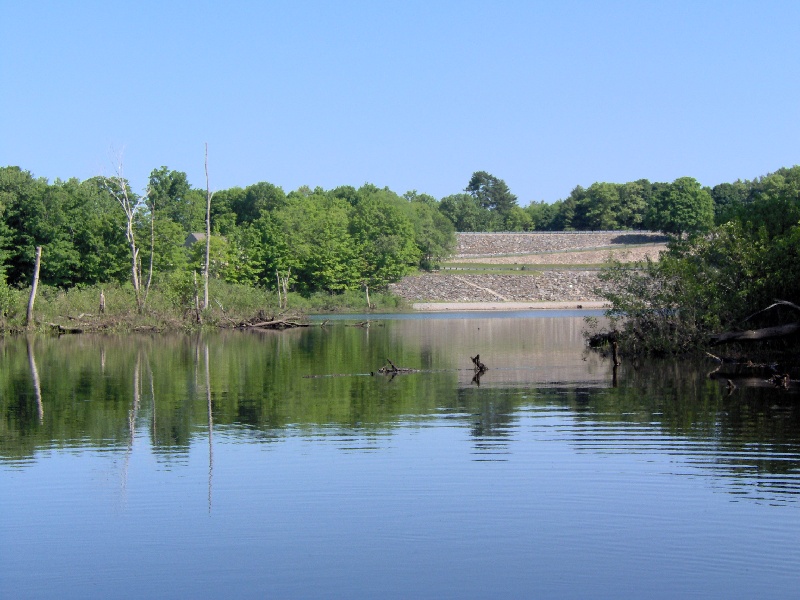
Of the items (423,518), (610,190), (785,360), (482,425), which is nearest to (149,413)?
(482,425)

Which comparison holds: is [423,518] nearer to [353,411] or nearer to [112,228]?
[353,411]

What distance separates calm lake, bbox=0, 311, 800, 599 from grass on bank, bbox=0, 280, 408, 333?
28474mm

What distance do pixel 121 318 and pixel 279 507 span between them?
45317 mm

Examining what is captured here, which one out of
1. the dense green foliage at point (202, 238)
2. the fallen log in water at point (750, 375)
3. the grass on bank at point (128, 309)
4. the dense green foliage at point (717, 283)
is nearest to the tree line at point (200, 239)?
the dense green foliage at point (202, 238)

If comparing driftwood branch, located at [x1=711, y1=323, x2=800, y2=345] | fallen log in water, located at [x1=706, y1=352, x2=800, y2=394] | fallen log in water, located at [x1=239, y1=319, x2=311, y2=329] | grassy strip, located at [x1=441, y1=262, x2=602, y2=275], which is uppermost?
grassy strip, located at [x1=441, y1=262, x2=602, y2=275]

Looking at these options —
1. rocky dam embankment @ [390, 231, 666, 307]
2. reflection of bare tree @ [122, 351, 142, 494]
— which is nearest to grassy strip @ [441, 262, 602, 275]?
rocky dam embankment @ [390, 231, 666, 307]

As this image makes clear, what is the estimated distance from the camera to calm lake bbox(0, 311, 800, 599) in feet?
33.0

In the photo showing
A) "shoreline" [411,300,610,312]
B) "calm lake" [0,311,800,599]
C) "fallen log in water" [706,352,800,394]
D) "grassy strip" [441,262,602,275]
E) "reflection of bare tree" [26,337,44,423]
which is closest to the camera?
"calm lake" [0,311,800,599]

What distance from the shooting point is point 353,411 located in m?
21.8

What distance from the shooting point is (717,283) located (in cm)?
3272

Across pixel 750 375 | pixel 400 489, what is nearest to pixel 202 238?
pixel 750 375

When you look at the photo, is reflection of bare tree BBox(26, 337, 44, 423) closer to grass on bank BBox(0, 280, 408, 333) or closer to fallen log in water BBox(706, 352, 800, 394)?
grass on bank BBox(0, 280, 408, 333)

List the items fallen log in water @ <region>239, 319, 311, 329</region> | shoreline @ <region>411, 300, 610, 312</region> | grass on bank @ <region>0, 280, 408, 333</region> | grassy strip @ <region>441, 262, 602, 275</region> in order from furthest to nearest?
1. grassy strip @ <region>441, 262, 602, 275</region>
2. shoreline @ <region>411, 300, 610, 312</region>
3. fallen log in water @ <region>239, 319, 311, 329</region>
4. grass on bank @ <region>0, 280, 408, 333</region>

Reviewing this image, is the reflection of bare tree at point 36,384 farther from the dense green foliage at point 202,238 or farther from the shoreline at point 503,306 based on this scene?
the shoreline at point 503,306
